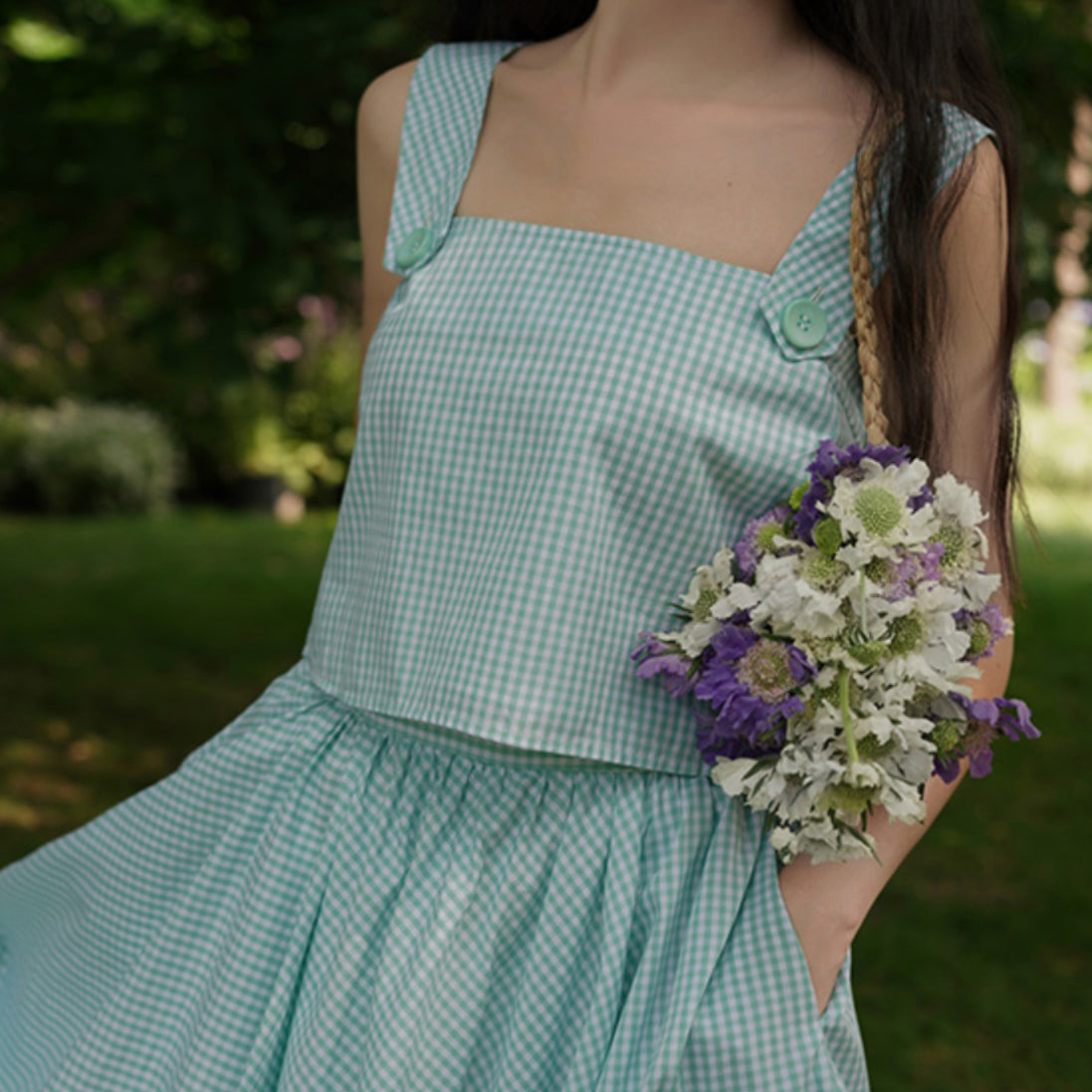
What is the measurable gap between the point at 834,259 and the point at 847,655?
466 mm

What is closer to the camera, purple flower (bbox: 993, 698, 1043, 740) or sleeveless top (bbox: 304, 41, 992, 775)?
purple flower (bbox: 993, 698, 1043, 740)

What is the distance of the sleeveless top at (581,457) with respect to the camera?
1.63 meters

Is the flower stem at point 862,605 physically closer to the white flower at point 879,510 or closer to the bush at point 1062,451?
the white flower at point 879,510

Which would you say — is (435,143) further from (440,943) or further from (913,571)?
(440,943)

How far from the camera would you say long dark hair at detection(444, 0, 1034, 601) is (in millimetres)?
1646

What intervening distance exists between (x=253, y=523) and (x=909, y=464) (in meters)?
8.19

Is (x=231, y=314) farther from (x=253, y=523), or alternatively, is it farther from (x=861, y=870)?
(x=253, y=523)

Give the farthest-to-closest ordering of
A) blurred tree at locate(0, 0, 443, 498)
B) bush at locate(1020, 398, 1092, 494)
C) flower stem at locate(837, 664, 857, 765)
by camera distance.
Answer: bush at locate(1020, 398, 1092, 494) → blurred tree at locate(0, 0, 443, 498) → flower stem at locate(837, 664, 857, 765)

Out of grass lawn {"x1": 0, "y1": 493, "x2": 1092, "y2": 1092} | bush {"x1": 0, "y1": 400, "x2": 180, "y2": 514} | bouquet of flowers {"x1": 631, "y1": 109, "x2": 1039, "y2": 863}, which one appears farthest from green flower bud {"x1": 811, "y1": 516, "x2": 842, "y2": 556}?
bush {"x1": 0, "y1": 400, "x2": 180, "y2": 514}

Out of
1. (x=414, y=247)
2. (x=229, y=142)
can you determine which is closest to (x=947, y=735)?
(x=414, y=247)

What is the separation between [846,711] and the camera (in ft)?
4.81

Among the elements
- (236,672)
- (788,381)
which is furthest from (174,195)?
(236,672)

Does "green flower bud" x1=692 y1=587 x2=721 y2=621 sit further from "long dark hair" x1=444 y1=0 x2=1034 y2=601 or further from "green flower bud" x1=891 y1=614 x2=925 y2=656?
"long dark hair" x1=444 y1=0 x2=1034 y2=601

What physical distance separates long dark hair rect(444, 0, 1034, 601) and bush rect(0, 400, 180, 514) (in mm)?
9889
